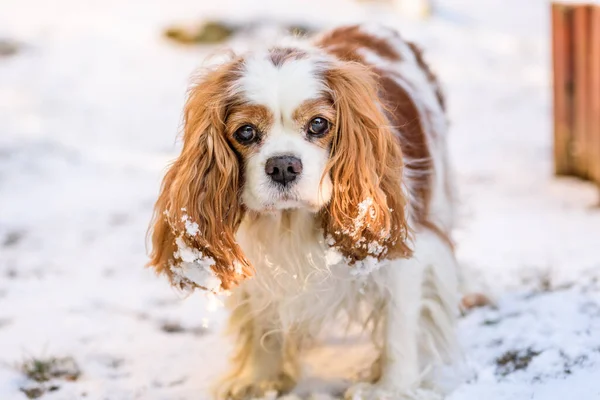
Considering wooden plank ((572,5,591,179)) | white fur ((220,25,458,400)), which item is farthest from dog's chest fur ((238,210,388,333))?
wooden plank ((572,5,591,179))

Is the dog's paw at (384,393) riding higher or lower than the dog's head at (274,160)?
lower

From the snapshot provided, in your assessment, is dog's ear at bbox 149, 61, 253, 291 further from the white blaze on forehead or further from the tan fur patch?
the tan fur patch

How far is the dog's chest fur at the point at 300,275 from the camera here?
2.80m

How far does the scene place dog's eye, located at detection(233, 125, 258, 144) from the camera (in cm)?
259

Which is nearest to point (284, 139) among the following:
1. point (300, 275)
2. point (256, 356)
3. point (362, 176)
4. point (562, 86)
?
A: point (362, 176)

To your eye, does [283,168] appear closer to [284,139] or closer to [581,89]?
[284,139]

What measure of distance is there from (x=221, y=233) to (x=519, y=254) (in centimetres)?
203

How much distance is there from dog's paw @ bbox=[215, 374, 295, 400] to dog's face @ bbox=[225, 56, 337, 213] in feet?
2.80

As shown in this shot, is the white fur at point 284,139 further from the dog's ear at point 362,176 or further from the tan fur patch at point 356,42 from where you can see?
the tan fur patch at point 356,42

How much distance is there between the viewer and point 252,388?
10.4ft

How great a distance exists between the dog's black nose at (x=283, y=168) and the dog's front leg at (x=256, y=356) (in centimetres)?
77

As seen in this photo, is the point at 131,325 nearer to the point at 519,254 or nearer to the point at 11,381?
the point at 11,381

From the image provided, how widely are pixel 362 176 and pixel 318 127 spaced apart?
20cm

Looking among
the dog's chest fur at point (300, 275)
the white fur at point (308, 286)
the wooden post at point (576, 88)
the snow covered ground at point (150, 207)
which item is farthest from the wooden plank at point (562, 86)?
the dog's chest fur at point (300, 275)
